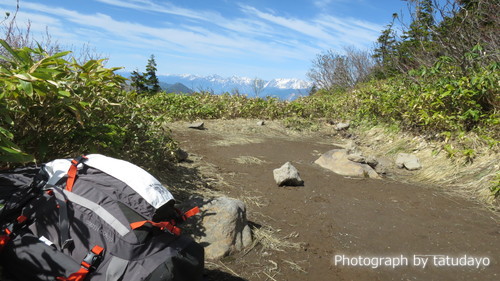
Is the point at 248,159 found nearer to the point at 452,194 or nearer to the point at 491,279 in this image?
the point at 452,194

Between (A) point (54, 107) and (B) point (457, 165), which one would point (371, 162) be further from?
(A) point (54, 107)

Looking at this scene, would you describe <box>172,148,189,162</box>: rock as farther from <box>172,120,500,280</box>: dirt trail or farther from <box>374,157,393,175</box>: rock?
<box>374,157,393,175</box>: rock

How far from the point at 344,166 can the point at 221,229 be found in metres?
3.09

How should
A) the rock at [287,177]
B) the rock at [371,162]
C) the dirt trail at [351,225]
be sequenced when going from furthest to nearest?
1. the rock at [371,162]
2. the rock at [287,177]
3. the dirt trail at [351,225]

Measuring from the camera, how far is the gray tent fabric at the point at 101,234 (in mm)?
1642

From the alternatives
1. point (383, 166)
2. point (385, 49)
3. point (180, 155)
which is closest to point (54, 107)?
point (180, 155)

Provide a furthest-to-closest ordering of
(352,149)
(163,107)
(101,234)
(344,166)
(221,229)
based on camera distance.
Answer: (163,107) → (352,149) → (344,166) → (221,229) → (101,234)

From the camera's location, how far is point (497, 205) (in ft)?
12.7

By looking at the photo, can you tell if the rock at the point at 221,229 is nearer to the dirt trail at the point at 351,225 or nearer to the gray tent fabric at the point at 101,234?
the dirt trail at the point at 351,225

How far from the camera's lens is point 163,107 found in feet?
30.6

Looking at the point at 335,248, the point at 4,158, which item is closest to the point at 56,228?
the point at 4,158

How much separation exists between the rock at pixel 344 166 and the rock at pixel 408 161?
0.89 metres

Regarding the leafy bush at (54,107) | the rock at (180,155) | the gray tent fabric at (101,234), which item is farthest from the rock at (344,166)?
the gray tent fabric at (101,234)

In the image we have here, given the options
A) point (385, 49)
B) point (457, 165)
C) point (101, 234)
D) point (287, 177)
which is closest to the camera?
point (101, 234)
